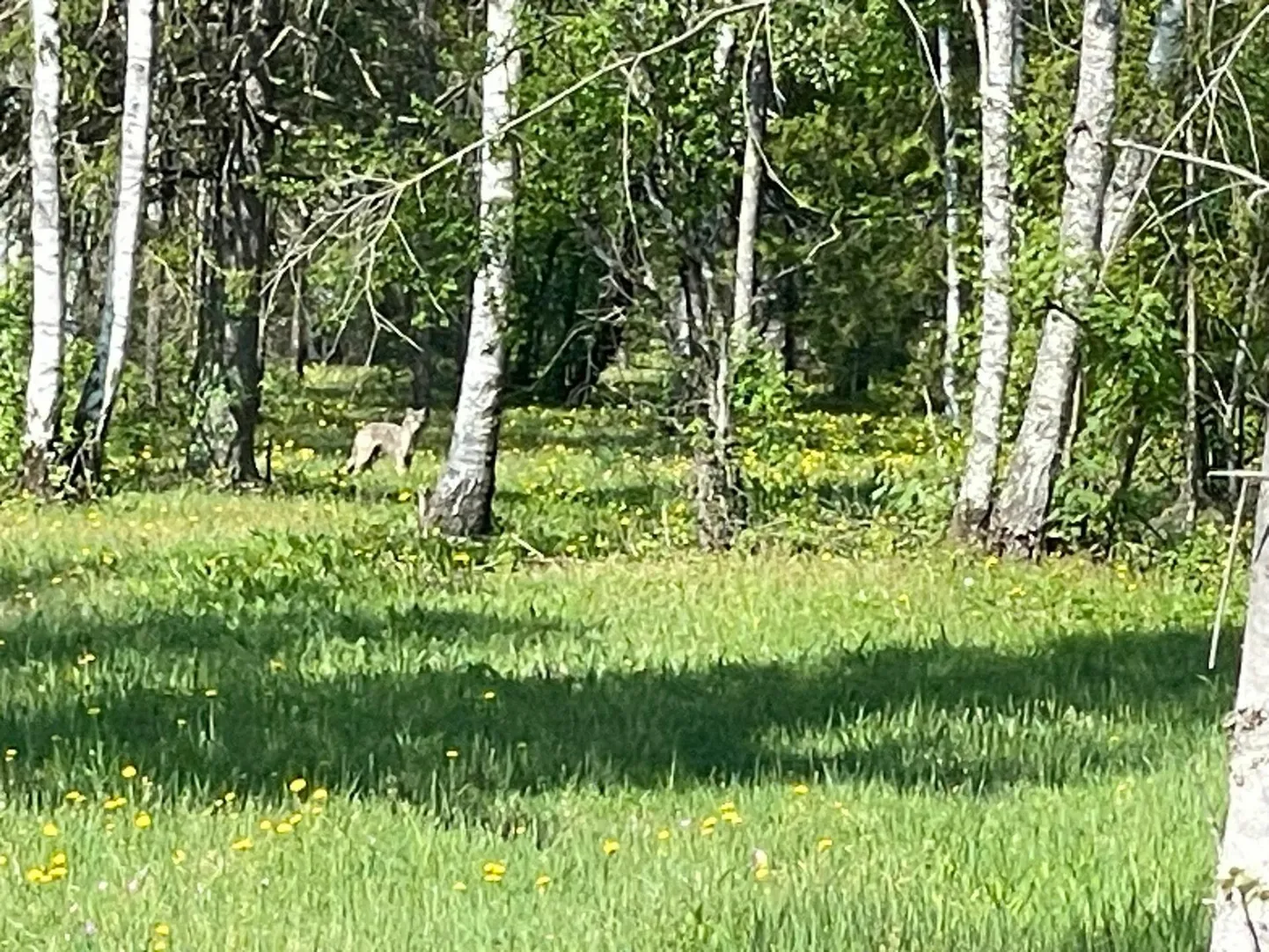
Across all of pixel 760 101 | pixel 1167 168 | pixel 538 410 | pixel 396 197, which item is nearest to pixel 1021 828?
pixel 396 197

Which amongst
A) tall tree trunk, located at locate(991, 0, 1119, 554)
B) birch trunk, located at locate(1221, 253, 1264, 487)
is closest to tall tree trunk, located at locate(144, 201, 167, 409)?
tall tree trunk, located at locate(991, 0, 1119, 554)

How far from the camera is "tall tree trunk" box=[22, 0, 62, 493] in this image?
19.5 meters

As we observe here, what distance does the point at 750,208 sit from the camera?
2122cm

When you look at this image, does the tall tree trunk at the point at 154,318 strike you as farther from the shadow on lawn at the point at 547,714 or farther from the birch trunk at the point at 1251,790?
the birch trunk at the point at 1251,790

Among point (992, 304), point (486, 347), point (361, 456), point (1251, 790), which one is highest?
point (992, 304)

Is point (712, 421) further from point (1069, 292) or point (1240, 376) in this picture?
point (1240, 376)

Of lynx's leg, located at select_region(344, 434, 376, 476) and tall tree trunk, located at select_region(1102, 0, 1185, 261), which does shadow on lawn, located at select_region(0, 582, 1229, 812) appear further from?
lynx's leg, located at select_region(344, 434, 376, 476)

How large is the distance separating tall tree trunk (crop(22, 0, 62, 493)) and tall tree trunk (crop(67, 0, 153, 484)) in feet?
1.07

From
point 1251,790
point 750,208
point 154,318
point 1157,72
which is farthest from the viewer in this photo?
point 154,318

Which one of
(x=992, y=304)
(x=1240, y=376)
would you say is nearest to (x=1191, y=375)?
(x=1240, y=376)

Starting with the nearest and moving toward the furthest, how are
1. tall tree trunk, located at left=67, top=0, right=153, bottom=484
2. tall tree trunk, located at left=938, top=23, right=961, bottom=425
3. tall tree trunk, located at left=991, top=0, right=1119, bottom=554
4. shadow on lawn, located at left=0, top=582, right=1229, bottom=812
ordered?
shadow on lawn, located at left=0, top=582, right=1229, bottom=812
tall tree trunk, located at left=991, top=0, right=1119, bottom=554
tall tree trunk, located at left=67, top=0, right=153, bottom=484
tall tree trunk, located at left=938, top=23, right=961, bottom=425

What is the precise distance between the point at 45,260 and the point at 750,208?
21.0 feet

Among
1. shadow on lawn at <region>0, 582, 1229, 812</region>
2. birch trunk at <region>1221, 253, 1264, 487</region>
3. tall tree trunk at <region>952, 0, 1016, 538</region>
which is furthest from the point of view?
tall tree trunk at <region>952, 0, 1016, 538</region>

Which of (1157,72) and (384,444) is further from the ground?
(1157,72)
